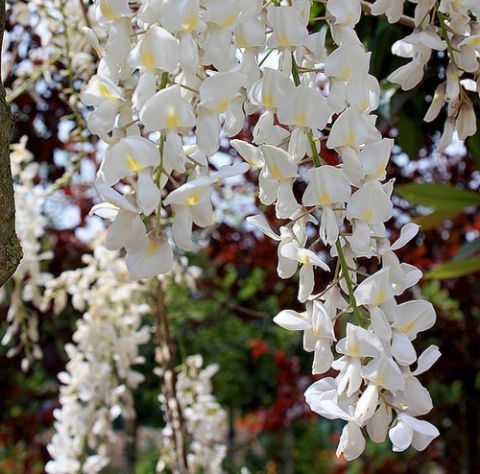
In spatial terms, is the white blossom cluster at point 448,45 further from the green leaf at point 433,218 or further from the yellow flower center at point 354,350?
the green leaf at point 433,218

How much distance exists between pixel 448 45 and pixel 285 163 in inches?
8.0

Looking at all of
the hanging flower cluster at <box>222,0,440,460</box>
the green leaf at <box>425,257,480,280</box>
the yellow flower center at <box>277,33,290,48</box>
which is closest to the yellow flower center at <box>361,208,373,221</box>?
the hanging flower cluster at <box>222,0,440,460</box>

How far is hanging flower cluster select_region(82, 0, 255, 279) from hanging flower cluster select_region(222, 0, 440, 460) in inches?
1.4

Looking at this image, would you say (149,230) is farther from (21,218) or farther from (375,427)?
(21,218)

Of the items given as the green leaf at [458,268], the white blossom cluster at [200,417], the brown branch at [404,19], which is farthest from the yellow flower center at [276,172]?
the white blossom cluster at [200,417]

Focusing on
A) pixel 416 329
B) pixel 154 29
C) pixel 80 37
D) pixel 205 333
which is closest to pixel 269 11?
pixel 154 29

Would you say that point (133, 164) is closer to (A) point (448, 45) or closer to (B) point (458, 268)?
(A) point (448, 45)

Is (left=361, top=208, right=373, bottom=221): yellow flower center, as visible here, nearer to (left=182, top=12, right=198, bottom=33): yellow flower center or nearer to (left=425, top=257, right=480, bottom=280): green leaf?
(left=182, top=12, right=198, bottom=33): yellow flower center

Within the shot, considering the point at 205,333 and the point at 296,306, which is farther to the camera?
the point at 205,333

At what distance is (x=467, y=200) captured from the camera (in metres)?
1.24

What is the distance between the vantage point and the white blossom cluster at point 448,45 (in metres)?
0.57

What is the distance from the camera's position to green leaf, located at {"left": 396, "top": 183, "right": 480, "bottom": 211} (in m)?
1.23

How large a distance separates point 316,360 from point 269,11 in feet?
0.66

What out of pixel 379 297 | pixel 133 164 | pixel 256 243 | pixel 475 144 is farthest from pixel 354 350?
pixel 256 243
